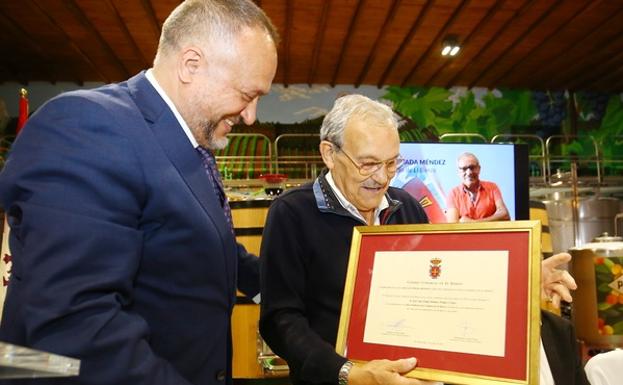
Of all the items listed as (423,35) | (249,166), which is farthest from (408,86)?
(249,166)

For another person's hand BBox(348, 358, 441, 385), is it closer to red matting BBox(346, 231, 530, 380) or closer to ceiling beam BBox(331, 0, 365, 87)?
red matting BBox(346, 231, 530, 380)

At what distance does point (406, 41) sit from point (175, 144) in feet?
26.3

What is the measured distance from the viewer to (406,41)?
8797 mm

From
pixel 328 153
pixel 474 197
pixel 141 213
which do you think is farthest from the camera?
pixel 474 197

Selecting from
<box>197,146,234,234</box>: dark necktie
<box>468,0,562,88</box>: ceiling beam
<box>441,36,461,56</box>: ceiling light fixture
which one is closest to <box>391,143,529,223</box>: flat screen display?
<box>197,146,234,234</box>: dark necktie

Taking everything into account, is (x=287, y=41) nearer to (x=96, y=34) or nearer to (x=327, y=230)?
(x=96, y=34)

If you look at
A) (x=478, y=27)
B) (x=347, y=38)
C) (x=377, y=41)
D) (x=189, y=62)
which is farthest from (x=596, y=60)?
(x=189, y=62)

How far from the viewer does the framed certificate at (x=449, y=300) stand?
1.37 m

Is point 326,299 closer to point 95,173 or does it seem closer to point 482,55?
point 95,173

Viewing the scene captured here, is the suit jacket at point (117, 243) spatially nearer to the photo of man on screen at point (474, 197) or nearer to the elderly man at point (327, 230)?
the elderly man at point (327, 230)

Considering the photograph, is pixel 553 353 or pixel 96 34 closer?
pixel 553 353

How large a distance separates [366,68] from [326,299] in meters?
8.64

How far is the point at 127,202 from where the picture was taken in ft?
3.78

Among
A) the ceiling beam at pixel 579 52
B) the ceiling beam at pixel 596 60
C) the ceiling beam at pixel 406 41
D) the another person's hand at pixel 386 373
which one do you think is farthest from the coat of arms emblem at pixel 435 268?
the ceiling beam at pixel 596 60
